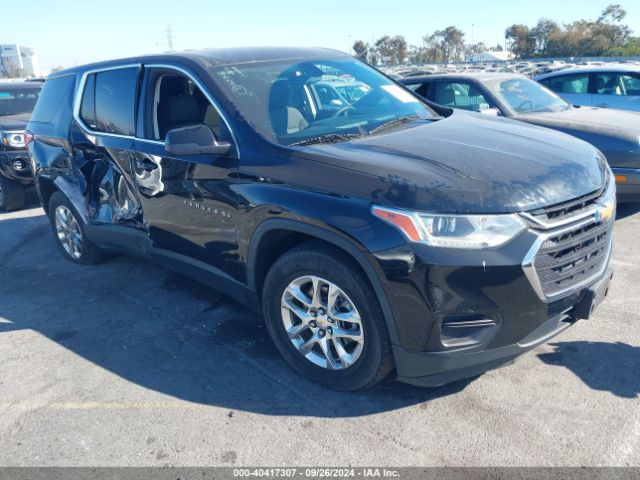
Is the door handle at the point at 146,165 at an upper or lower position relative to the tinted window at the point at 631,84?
lower

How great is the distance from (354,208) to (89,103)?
311 centimetres

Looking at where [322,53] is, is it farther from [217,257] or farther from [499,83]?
[499,83]

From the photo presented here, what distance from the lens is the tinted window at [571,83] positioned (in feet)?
30.7

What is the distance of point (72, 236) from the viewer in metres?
5.39

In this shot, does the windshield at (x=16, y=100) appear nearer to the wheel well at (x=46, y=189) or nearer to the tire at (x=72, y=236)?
the wheel well at (x=46, y=189)

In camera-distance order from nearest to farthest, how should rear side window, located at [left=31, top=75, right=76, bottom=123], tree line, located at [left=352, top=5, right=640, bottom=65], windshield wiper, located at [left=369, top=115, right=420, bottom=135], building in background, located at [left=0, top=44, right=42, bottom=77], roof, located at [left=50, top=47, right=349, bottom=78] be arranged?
1. windshield wiper, located at [left=369, top=115, right=420, bottom=135]
2. roof, located at [left=50, top=47, right=349, bottom=78]
3. rear side window, located at [left=31, top=75, right=76, bottom=123]
4. tree line, located at [left=352, top=5, right=640, bottom=65]
5. building in background, located at [left=0, top=44, right=42, bottom=77]

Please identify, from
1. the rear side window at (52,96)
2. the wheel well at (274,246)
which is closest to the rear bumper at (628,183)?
the wheel well at (274,246)

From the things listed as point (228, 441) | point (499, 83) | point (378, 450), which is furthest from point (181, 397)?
point (499, 83)

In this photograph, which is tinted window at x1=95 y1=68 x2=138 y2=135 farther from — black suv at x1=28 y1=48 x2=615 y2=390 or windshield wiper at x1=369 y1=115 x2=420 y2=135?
windshield wiper at x1=369 y1=115 x2=420 y2=135

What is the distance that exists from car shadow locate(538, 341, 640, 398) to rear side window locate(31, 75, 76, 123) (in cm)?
450

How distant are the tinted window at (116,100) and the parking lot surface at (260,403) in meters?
1.48

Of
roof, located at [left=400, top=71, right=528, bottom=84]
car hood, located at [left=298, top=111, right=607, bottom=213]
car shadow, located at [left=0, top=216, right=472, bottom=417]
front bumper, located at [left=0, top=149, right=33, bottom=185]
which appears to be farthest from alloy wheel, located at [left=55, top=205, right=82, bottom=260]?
roof, located at [left=400, top=71, right=528, bottom=84]

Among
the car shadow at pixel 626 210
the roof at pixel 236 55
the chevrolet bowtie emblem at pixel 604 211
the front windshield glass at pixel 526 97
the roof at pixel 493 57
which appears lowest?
the car shadow at pixel 626 210

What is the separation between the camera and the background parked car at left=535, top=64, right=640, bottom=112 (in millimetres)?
8977
